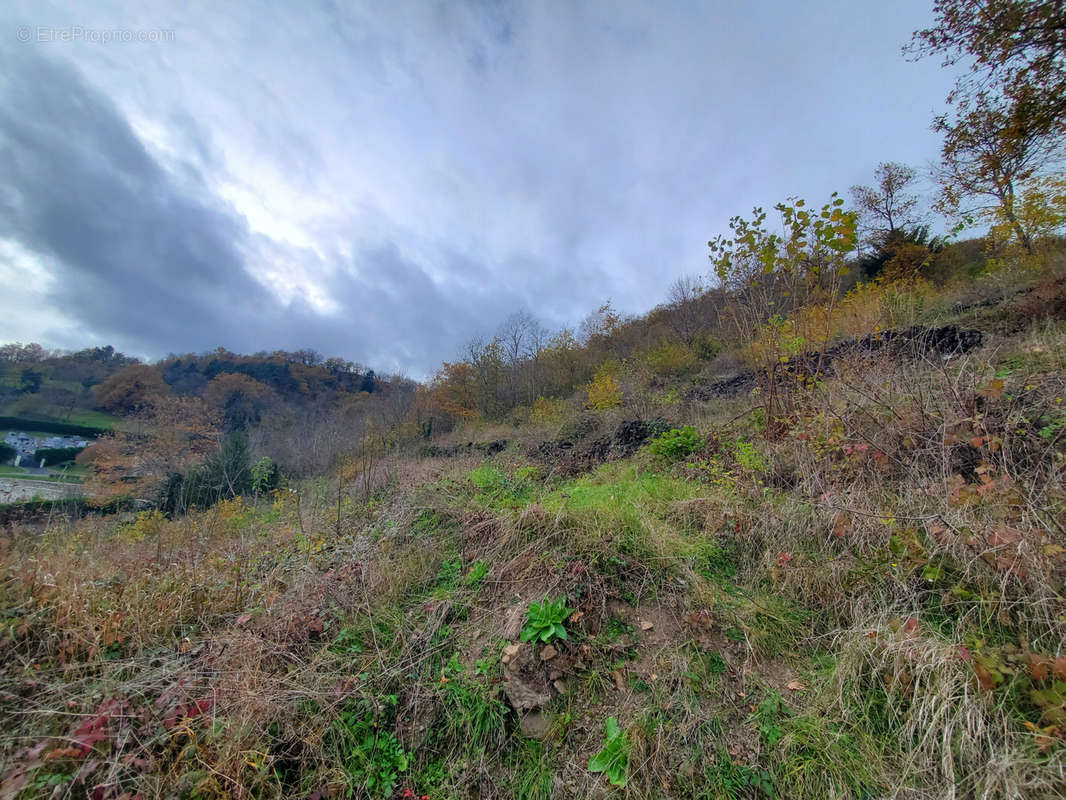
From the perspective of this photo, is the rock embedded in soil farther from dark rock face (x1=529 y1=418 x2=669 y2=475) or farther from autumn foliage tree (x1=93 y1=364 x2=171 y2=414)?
autumn foliage tree (x1=93 y1=364 x2=171 y2=414)

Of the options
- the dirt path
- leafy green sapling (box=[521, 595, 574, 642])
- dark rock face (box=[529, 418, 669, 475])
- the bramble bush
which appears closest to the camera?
leafy green sapling (box=[521, 595, 574, 642])

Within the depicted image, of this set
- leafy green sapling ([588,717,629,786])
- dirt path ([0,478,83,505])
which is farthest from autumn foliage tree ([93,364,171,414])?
leafy green sapling ([588,717,629,786])

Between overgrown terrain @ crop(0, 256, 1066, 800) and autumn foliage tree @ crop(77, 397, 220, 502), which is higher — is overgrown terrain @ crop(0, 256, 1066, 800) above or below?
below

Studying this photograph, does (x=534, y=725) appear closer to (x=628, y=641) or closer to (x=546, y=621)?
(x=546, y=621)

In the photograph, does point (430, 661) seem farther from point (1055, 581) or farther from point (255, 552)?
point (1055, 581)

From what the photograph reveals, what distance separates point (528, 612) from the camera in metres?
2.38

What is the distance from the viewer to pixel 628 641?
230cm

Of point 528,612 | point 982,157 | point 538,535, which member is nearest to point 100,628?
point 528,612

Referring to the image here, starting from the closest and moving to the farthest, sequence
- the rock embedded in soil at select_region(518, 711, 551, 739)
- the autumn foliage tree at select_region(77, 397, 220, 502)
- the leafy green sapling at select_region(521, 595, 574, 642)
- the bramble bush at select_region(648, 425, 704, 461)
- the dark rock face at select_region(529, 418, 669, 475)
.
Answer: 1. the rock embedded in soil at select_region(518, 711, 551, 739)
2. the leafy green sapling at select_region(521, 595, 574, 642)
3. the bramble bush at select_region(648, 425, 704, 461)
4. the dark rock face at select_region(529, 418, 669, 475)
5. the autumn foliage tree at select_region(77, 397, 220, 502)

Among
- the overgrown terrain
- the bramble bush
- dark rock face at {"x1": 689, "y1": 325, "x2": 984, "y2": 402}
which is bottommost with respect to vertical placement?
the overgrown terrain

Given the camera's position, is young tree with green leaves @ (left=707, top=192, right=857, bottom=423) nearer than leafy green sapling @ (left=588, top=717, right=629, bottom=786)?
No

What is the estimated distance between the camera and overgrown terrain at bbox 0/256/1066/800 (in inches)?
63.9

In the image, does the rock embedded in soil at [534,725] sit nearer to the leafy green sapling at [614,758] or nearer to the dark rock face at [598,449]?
the leafy green sapling at [614,758]

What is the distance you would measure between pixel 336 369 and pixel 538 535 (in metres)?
45.6
